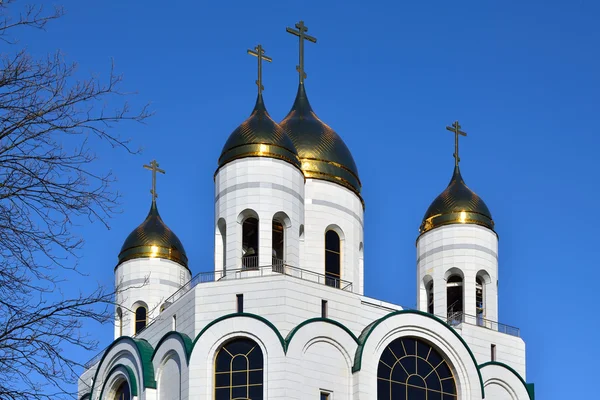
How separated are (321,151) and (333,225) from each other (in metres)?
2.08

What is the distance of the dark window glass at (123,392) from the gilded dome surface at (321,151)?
23.7 feet

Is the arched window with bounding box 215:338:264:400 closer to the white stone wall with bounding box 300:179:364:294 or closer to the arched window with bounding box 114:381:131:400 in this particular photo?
the arched window with bounding box 114:381:131:400

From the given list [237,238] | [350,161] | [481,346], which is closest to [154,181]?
[350,161]

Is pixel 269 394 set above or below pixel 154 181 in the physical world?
below

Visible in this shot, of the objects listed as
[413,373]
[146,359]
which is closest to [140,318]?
[146,359]

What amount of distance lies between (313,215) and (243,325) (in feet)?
17.4

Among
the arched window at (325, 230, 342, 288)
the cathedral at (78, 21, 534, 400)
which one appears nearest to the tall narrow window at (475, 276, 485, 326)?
the cathedral at (78, 21, 534, 400)

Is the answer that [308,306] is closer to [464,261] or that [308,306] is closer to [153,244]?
[464,261]

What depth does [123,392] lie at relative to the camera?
102ft

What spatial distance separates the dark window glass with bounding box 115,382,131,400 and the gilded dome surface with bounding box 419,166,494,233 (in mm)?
9460

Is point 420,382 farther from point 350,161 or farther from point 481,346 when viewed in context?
point 350,161

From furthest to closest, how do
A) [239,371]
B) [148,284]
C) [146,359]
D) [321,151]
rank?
[148,284] < [321,151] < [146,359] < [239,371]

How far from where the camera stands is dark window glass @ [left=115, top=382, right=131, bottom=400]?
30797 millimetres

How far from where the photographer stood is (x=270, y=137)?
99.6 ft
